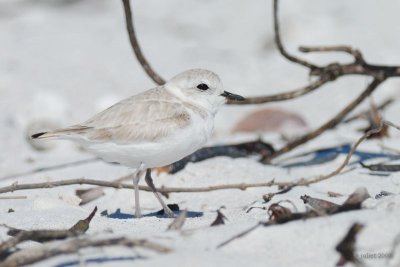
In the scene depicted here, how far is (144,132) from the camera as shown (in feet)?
12.1

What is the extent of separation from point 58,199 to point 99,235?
145cm

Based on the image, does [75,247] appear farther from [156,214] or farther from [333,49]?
[333,49]

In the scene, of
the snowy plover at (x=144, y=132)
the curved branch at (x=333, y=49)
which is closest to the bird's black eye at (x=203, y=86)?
the snowy plover at (x=144, y=132)

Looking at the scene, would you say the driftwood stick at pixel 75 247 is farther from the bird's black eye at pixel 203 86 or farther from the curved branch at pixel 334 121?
the curved branch at pixel 334 121

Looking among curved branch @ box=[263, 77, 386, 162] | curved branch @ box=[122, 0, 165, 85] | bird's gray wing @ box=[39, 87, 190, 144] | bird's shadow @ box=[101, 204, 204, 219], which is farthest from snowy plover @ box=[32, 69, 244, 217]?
curved branch @ box=[263, 77, 386, 162]

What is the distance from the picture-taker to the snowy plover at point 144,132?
364 cm

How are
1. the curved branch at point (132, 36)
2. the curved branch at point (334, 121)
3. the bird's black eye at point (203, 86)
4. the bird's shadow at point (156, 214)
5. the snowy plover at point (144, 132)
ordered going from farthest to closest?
the curved branch at point (334, 121) → the curved branch at point (132, 36) → the bird's black eye at point (203, 86) → the bird's shadow at point (156, 214) → the snowy plover at point (144, 132)

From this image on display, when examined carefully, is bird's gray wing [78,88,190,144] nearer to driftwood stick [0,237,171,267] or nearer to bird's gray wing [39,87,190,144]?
bird's gray wing [39,87,190,144]

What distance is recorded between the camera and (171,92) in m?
3.99

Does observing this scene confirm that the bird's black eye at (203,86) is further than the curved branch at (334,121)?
No

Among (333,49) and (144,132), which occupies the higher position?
(333,49)

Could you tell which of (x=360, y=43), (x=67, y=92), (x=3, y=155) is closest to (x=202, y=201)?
(x=3, y=155)

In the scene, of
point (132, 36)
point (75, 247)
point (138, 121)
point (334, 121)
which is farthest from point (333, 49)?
point (75, 247)

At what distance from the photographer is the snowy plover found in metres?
3.64
